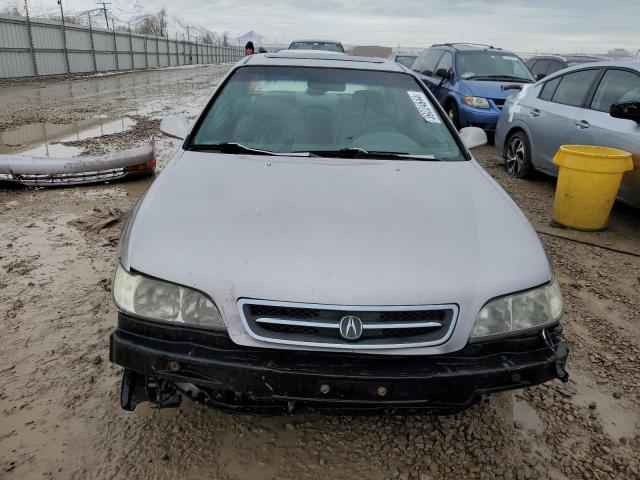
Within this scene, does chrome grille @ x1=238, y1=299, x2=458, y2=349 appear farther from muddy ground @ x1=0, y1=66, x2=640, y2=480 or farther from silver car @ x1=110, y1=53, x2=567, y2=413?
muddy ground @ x1=0, y1=66, x2=640, y2=480

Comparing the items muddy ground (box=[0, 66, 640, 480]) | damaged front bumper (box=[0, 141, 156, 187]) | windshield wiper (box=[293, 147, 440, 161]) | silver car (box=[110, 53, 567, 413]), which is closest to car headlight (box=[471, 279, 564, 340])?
silver car (box=[110, 53, 567, 413])

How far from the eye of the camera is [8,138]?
26.6 feet

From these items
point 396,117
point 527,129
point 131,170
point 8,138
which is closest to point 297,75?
point 396,117

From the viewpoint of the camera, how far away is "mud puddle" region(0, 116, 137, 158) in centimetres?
726

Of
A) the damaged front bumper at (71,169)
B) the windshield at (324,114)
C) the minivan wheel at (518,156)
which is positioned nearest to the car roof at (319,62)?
the windshield at (324,114)

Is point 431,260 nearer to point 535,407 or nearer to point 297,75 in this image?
point 535,407

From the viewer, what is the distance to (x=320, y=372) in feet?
5.32

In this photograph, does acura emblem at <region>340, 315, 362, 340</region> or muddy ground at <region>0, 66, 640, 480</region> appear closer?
acura emblem at <region>340, 315, 362, 340</region>

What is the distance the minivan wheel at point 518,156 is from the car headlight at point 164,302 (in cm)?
566

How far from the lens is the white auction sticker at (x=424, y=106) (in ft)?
9.81

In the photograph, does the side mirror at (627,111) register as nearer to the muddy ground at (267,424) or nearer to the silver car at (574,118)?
the silver car at (574,118)

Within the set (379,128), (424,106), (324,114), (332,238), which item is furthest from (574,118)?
(332,238)

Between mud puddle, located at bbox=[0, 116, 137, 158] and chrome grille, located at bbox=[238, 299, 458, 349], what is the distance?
6484 millimetres

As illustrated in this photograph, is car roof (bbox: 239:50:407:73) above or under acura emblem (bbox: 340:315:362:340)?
above
